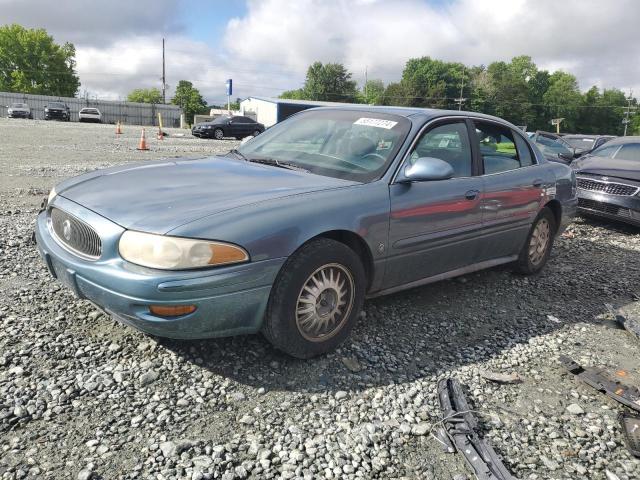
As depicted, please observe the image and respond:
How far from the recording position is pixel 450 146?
4.03m

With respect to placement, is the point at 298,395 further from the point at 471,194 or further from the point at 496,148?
the point at 496,148

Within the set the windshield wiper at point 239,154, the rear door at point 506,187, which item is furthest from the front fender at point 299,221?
the rear door at point 506,187

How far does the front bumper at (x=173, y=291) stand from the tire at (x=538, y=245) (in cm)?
309

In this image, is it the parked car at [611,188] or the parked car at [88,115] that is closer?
the parked car at [611,188]

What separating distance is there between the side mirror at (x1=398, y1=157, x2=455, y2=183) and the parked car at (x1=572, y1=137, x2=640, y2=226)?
552 centimetres

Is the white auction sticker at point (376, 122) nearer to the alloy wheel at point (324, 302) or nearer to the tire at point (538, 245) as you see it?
the alloy wheel at point (324, 302)

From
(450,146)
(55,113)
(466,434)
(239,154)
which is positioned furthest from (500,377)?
(55,113)

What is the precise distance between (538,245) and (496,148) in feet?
3.87

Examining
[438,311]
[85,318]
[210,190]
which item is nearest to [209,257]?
[210,190]

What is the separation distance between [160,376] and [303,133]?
7.09ft

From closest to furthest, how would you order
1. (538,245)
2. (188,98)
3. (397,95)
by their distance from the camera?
(538,245) < (188,98) < (397,95)

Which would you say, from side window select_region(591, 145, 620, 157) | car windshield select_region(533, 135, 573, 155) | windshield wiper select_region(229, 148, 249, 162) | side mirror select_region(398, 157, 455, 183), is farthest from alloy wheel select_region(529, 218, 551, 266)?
car windshield select_region(533, 135, 573, 155)

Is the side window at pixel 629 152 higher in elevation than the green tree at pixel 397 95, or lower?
lower

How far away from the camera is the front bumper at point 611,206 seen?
752cm
